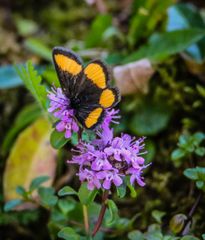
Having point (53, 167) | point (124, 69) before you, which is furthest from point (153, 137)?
point (53, 167)

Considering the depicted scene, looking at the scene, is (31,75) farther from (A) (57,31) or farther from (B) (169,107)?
(A) (57,31)

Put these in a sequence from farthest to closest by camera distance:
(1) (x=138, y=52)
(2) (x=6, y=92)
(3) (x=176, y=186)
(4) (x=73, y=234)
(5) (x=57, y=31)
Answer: (5) (x=57, y=31), (2) (x=6, y=92), (1) (x=138, y=52), (3) (x=176, y=186), (4) (x=73, y=234)

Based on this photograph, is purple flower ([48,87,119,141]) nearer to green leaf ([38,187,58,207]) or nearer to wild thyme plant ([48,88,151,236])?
wild thyme plant ([48,88,151,236])

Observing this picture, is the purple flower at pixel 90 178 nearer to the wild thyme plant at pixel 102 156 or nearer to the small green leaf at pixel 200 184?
the wild thyme plant at pixel 102 156

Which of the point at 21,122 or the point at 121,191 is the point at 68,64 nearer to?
the point at 121,191

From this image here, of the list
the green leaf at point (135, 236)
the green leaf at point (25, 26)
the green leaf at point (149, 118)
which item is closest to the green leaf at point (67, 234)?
the green leaf at point (135, 236)

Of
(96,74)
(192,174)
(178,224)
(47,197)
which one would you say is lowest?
(178,224)

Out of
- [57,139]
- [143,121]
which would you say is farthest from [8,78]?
[57,139]
